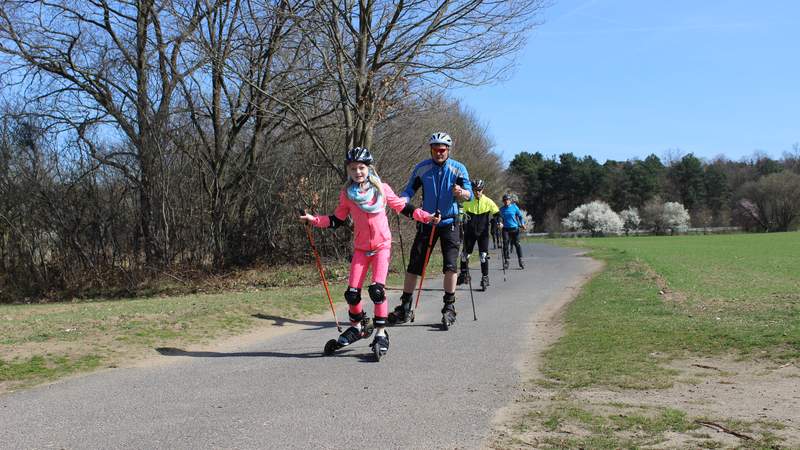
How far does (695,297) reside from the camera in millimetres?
12398

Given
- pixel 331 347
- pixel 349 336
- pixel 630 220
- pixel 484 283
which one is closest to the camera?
pixel 331 347

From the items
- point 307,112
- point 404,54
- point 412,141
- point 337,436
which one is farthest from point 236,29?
point 337,436

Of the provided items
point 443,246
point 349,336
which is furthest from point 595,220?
point 349,336

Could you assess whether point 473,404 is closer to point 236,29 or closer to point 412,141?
point 236,29

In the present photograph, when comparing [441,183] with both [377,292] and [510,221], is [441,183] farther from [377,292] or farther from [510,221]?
[510,221]

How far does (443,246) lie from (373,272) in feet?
5.83

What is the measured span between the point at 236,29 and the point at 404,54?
5.38 m

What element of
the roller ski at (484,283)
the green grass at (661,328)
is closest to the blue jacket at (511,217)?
the green grass at (661,328)

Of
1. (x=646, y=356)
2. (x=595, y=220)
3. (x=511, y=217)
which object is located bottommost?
(x=646, y=356)

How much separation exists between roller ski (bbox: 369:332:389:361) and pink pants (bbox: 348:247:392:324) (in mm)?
432

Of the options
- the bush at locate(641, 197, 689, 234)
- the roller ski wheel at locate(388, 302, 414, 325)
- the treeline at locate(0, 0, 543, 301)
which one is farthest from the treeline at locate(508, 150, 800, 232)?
the roller ski wheel at locate(388, 302, 414, 325)

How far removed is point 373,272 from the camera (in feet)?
26.7

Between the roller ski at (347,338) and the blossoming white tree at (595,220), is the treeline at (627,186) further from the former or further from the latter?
the roller ski at (347,338)

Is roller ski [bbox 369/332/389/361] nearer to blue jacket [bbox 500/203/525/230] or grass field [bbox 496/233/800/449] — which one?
grass field [bbox 496/233/800/449]
